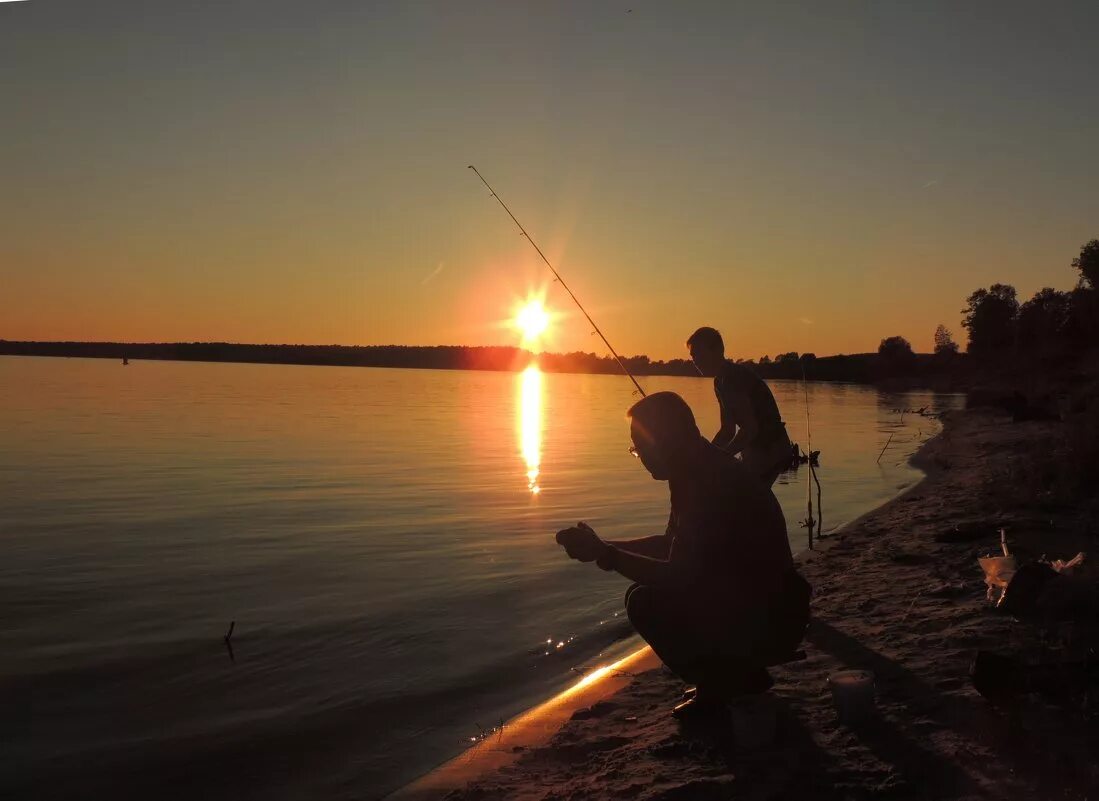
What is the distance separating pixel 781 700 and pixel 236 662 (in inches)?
158

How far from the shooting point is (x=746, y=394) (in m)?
6.02

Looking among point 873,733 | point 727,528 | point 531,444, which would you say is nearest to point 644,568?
point 727,528

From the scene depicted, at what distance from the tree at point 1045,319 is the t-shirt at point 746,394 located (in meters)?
64.1

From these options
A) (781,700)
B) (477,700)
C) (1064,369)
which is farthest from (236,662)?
(1064,369)

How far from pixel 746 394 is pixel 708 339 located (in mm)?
490

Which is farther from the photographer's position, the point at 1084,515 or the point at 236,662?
Answer: the point at 1084,515

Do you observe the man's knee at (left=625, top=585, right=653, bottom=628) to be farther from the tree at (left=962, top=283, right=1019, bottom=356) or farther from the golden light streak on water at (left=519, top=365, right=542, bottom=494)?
the tree at (left=962, top=283, right=1019, bottom=356)

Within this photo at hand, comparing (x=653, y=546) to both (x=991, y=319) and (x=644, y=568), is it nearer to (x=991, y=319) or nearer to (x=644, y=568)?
(x=644, y=568)

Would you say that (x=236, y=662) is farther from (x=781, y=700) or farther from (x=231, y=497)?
(x=231, y=497)

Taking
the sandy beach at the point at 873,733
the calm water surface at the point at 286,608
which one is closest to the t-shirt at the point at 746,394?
the sandy beach at the point at 873,733

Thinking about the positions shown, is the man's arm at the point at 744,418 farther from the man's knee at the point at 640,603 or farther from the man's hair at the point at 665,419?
the man's hair at the point at 665,419

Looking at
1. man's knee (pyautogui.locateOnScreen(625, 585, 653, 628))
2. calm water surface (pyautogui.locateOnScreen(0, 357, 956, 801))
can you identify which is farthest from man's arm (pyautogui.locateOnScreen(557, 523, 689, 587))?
calm water surface (pyautogui.locateOnScreen(0, 357, 956, 801))

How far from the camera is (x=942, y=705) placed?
4078mm

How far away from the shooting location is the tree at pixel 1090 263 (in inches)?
2530
